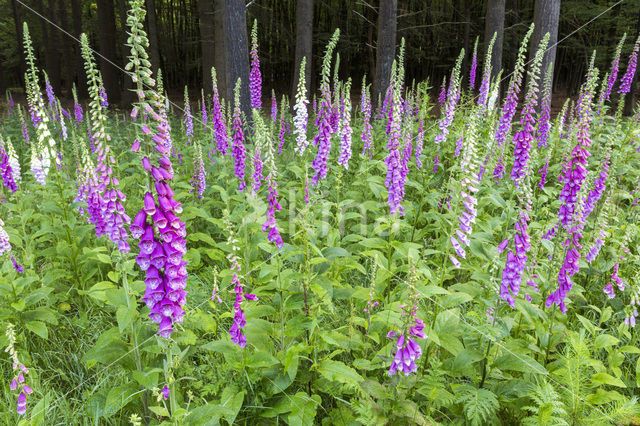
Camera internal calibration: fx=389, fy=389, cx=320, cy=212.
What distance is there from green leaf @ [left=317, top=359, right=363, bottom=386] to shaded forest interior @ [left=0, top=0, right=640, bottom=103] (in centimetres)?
1122

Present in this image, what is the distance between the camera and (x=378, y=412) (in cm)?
219

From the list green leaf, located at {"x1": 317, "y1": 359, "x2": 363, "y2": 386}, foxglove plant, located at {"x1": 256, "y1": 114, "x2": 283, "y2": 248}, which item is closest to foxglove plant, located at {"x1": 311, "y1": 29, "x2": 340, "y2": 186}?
foxglove plant, located at {"x1": 256, "y1": 114, "x2": 283, "y2": 248}

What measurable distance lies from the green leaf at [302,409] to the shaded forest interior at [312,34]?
11371 mm

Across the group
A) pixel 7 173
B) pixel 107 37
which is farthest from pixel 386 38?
pixel 107 37

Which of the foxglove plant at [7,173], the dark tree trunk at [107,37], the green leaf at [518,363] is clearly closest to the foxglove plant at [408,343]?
the green leaf at [518,363]

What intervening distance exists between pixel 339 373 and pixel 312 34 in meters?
16.9

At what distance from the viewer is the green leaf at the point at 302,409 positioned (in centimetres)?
228

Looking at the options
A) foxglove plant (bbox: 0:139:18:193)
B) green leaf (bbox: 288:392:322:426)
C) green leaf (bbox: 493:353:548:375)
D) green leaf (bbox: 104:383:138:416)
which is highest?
foxglove plant (bbox: 0:139:18:193)

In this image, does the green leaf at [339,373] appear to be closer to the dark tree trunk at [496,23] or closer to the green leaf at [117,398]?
the green leaf at [117,398]

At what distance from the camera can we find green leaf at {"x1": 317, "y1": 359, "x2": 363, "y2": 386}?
7.60 ft

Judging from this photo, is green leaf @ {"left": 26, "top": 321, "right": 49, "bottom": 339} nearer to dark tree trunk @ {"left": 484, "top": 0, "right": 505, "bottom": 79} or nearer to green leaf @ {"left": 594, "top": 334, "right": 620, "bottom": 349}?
green leaf @ {"left": 594, "top": 334, "right": 620, "bottom": 349}

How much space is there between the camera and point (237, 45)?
8742mm

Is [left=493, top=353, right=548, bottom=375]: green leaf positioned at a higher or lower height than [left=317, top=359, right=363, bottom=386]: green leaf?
lower

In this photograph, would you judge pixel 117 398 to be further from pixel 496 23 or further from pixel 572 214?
pixel 496 23
